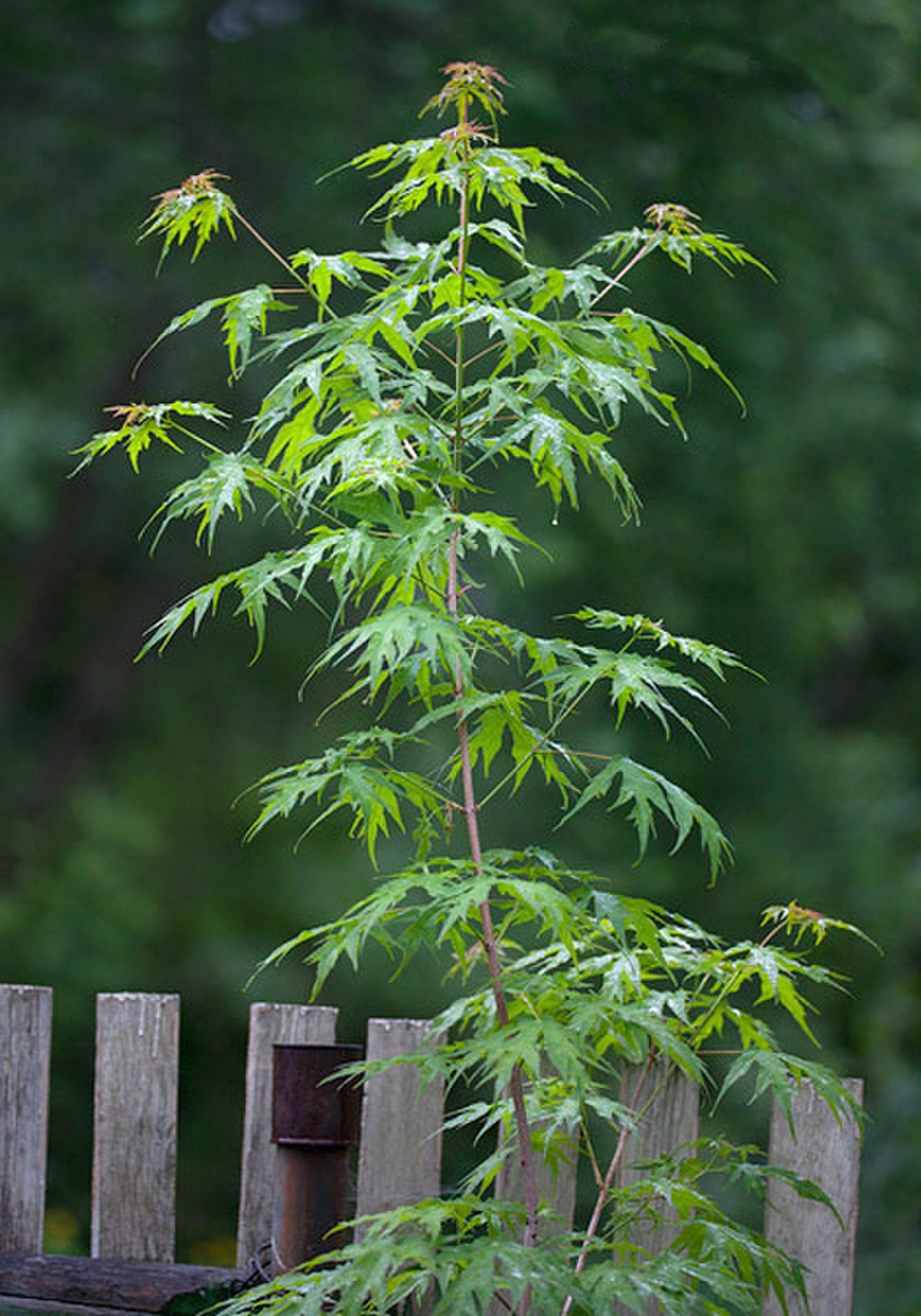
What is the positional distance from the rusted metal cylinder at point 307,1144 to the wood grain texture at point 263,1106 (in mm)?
152

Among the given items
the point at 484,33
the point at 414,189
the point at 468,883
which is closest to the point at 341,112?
the point at 484,33

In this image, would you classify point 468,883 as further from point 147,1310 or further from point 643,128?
point 643,128

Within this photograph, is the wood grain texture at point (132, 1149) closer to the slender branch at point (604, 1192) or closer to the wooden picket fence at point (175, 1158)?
the wooden picket fence at point (175, 1158)

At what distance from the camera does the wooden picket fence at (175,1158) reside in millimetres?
2842

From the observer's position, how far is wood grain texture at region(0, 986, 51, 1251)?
3.16 meters

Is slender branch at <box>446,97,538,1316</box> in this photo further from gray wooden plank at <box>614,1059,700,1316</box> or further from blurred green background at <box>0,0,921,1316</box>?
blurred green background at <box>0,0,921,1316</box>

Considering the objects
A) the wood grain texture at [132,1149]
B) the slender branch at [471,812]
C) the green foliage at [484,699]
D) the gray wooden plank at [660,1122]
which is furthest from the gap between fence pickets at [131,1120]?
the slender branch at [471,812]

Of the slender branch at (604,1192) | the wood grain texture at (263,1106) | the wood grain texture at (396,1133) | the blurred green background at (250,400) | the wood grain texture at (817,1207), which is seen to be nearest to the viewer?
the slender branch at (604,1192)

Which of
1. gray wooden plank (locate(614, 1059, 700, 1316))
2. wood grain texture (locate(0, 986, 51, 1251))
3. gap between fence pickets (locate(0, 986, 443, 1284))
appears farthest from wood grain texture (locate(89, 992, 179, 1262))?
gray wooden plank (locate(614, 1059, 700, 1316))

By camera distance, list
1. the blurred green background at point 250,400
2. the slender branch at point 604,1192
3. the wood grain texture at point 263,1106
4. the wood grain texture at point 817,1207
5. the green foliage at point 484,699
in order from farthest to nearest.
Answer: the blurred green background at point 250,400, the wood grain texture at point 263,1106, the wood grain texture at point 817,1207, the slender branch at point 604,1192, the green foliage at point 484,699

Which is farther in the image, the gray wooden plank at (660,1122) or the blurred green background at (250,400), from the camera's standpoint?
the blurred green background at (250,400)

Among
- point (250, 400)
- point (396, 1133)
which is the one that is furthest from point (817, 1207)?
point (250, 400)

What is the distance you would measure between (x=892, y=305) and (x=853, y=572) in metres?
2.99

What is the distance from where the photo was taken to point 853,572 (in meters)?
10.6
